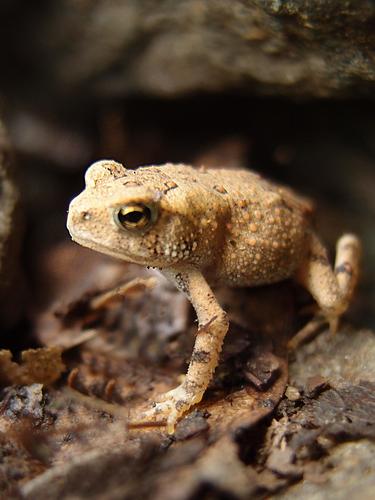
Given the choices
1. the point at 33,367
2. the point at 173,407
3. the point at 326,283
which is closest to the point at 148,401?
the point at 173,407

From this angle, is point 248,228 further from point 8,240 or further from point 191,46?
point 191,46

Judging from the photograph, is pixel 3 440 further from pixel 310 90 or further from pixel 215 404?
pixel 310 90

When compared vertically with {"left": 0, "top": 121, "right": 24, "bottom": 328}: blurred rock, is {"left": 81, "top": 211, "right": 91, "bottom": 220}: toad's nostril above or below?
above

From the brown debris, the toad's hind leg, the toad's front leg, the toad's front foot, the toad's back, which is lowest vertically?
the brown debris

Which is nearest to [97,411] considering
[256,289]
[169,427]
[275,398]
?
[169,427]

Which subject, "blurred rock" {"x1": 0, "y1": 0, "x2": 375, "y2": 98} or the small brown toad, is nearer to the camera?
the small brown toad

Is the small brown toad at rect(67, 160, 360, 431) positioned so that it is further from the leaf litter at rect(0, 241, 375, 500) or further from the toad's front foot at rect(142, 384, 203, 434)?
A: the leaf litter at rect(0, 241, 375, 500)

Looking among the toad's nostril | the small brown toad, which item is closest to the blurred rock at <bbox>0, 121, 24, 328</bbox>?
the small brown toad

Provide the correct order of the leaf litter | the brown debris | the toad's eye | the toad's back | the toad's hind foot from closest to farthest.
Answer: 1. the leaf litter
2. the toad's eye
3. the brown debris
4. the toad's back
5. the toad's hind foot
